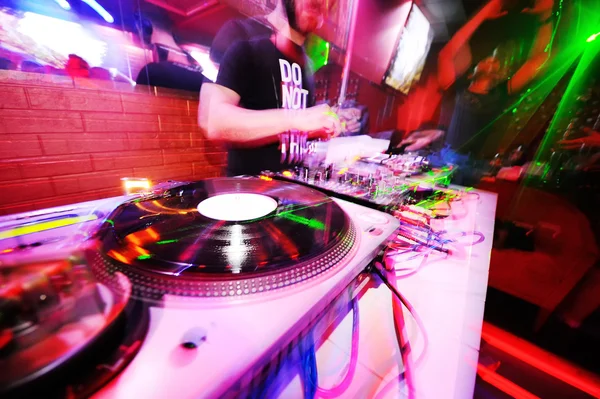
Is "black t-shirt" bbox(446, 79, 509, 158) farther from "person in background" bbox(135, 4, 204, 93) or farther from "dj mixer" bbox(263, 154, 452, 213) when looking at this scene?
"person in background" bbox(135, 4, 204, 93)

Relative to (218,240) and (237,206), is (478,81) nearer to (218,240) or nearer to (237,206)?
(237,206)

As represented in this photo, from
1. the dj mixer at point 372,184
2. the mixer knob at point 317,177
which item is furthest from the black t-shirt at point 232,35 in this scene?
the mixer knob at point 317,177

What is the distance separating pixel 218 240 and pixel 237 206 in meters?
0.23

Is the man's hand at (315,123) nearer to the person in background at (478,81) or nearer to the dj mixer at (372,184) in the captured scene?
the dj mixer at (372,184)

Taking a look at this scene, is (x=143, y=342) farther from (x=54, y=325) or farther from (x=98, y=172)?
(x=98, y=172)

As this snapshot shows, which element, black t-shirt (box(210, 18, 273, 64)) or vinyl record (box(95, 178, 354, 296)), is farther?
black t-shirt (box(210, 18, 273, 64))

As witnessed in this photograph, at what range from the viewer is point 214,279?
0.37 meters

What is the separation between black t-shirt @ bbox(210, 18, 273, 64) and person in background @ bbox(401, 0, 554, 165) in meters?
1.75

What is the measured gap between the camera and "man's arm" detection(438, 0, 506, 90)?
190 cm

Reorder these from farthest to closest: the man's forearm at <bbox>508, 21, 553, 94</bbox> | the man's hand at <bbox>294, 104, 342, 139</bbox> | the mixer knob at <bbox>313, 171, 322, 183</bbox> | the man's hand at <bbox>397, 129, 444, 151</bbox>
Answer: the man's hand at <bbox>397, 129, 444, 151</bbox> < the man's forearm at <bbox>508, 21, 553, 94</bbox> < the man's hand at <bbox>294, 104, 342, 139</bbox> < the mixer knob at <bbox>313, 171, 322, 183</bbox>

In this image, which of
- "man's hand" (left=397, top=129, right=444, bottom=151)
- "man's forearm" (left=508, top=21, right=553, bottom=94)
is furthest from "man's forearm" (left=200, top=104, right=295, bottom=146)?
"man's forearm" (left=508, top=21, right=553, bottom=94)

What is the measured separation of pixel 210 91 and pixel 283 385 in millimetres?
1466

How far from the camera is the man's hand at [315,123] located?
151 centimetres

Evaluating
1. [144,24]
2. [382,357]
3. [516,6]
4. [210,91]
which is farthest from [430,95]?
[382,357]
